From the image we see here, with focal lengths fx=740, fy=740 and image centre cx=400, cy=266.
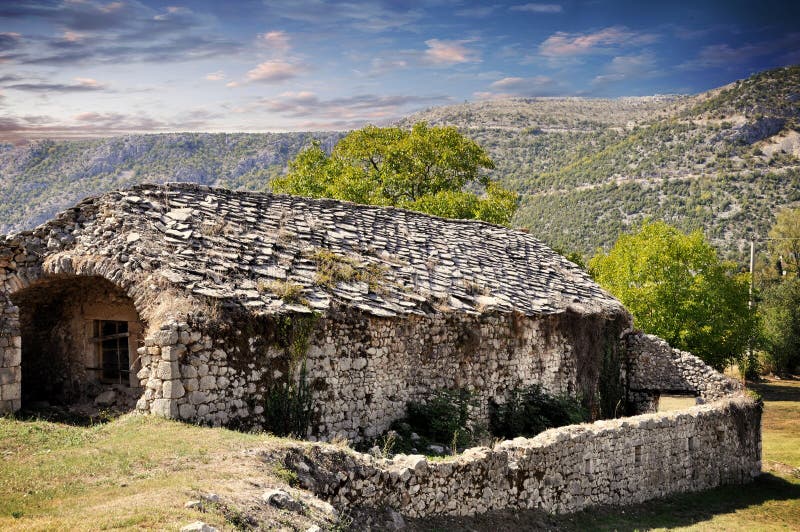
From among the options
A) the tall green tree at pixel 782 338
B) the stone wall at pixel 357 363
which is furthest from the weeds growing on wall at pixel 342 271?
the tall green tree at pixel 782 338

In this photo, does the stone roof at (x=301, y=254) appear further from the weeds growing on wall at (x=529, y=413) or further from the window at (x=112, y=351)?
the weeds growing on wall at (x=529, y=413)

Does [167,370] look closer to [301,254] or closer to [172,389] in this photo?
[172,389]

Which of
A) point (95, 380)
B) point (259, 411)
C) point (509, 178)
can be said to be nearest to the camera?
point (259, 411)

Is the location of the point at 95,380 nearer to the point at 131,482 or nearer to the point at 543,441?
the point at 131,482

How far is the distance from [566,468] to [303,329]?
5295 mm

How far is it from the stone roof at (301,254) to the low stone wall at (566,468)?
11.8ft

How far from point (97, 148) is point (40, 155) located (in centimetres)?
593

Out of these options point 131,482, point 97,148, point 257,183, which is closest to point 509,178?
point 257,183

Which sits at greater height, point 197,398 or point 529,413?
point 197,398

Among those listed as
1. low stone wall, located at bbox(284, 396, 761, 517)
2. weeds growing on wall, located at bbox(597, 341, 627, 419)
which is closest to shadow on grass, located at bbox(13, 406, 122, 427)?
low stone wall, located at bbox(284, 396, 761, 517)

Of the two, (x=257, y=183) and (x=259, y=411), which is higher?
(x=257, y=183)

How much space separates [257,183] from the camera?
74.9m

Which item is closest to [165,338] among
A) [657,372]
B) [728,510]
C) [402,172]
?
[728,510]

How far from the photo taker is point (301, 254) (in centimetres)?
1470
